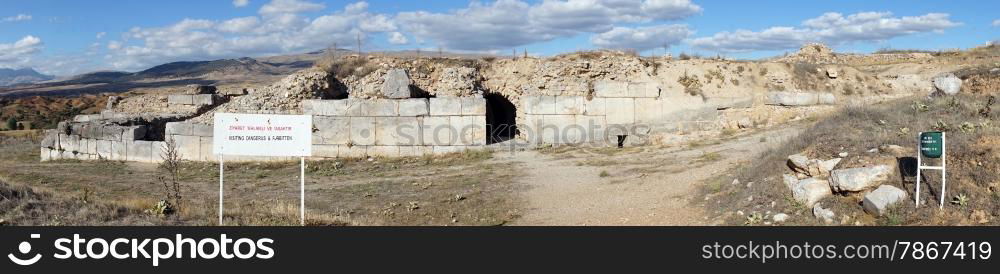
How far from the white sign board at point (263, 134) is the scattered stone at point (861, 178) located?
681 centimetres

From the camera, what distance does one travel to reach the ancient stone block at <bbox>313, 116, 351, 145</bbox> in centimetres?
1864

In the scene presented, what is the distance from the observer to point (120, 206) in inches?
368

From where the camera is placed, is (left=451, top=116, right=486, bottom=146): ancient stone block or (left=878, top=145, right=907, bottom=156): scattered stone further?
(left=451, top=116, right=486, bottom=146): ancient stone block

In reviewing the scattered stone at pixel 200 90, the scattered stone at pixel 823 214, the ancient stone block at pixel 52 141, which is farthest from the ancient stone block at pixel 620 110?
the ancient stone block at pixel 52 141

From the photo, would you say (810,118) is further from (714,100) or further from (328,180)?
(328,180)

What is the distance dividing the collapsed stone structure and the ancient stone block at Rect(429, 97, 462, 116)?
3cm

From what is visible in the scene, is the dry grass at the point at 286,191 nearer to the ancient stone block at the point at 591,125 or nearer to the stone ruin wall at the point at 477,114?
the stone ruin wall at the point at 477,114

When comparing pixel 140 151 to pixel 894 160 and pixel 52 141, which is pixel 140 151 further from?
pixel 894 160

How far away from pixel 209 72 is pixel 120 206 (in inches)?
5232

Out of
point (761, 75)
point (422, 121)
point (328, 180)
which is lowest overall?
point (328, 180)

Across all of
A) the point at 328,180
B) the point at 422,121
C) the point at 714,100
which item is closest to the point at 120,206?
the point at 328,180

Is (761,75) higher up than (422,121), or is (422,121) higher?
(761,75)

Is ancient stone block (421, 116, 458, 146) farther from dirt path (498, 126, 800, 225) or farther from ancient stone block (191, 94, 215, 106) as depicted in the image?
ancient stone block (191, 94, 215, 106)

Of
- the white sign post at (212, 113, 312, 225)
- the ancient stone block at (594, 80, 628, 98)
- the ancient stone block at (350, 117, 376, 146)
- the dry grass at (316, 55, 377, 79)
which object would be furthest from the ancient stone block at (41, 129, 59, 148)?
the ancient stone block at (594, 80, 628, 98)
